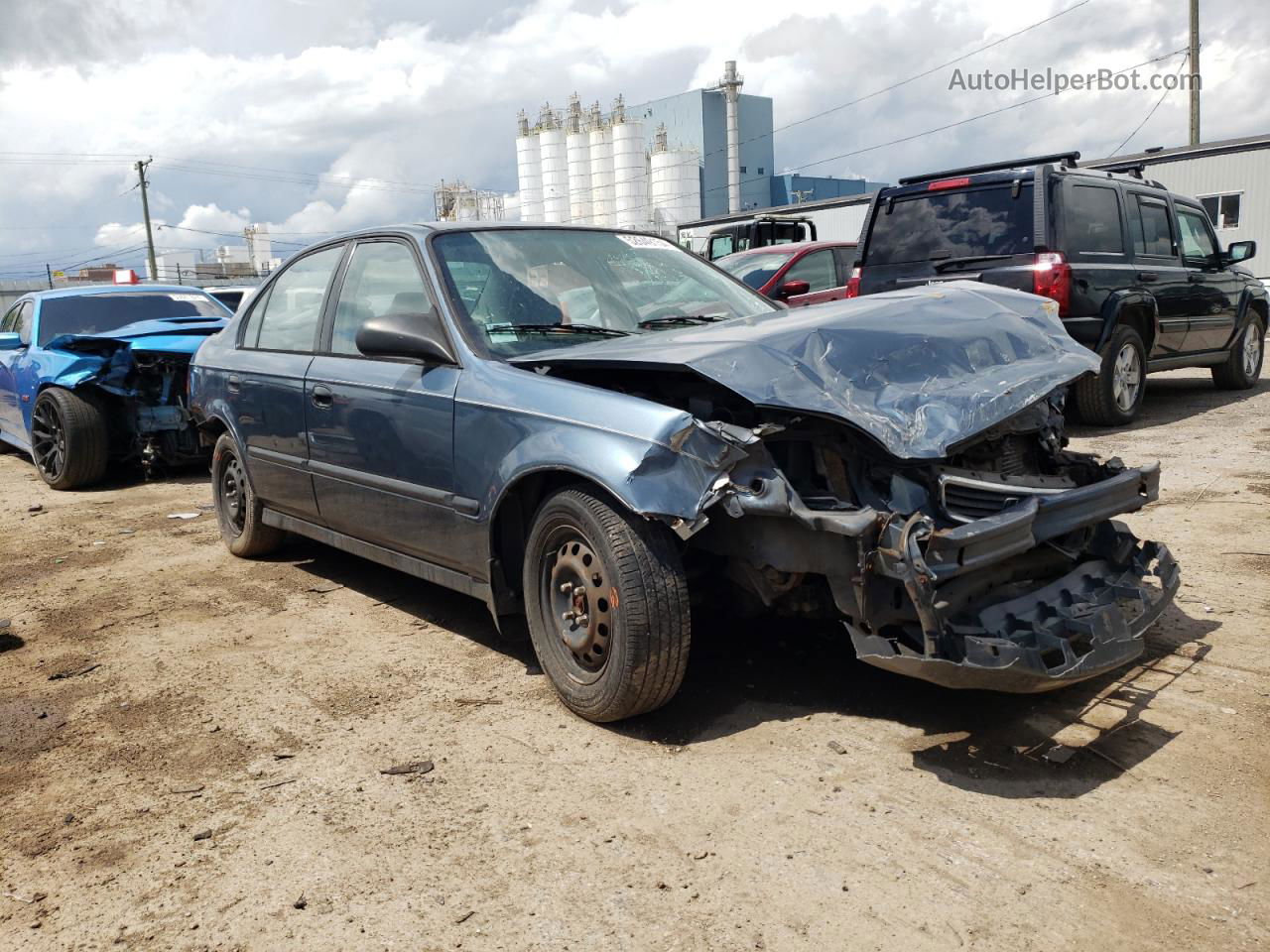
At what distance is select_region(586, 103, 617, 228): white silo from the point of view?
151 ft

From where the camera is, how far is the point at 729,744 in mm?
3289

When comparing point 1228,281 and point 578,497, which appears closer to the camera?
point 578,497

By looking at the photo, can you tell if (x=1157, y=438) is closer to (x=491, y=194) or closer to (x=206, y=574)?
(x=206, y=574)

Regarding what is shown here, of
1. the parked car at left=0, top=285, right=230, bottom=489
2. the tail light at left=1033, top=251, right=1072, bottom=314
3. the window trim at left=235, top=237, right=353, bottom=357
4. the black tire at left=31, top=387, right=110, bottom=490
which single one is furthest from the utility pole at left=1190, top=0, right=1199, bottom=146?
the window trim at left=235, top=237, right=353, bottom=357

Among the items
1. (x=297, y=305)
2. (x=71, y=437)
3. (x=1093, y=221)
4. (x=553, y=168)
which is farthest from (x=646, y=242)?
(x=553, y=168)

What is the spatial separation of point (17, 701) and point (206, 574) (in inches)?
67.4

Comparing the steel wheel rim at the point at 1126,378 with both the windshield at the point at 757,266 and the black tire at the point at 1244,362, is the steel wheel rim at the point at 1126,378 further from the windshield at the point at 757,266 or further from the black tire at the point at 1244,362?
the windshield at the point at 757,266

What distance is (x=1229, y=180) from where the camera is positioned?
21.7 m

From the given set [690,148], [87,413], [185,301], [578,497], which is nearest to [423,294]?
[578,497]

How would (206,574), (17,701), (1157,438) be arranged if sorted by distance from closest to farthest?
(17,701)
(206,574)
(1157,438)

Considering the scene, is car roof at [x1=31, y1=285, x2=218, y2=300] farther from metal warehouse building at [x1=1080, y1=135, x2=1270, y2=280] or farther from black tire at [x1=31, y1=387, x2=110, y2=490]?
metal warehouse building at [x1=1080, y1=135, x2=1270, y2=280]

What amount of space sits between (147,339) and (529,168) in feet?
137

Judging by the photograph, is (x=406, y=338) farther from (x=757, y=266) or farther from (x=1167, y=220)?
(x=757, y=266)

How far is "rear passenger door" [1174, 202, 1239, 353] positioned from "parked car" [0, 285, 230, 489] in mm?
8513
